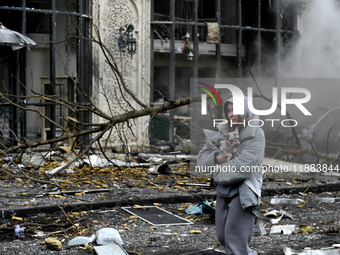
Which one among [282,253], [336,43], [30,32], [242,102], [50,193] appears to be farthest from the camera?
[30,32]

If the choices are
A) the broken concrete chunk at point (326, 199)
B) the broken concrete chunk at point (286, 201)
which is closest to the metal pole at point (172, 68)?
the broken concrete chunk at point (286, 201)

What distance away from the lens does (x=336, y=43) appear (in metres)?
14.6

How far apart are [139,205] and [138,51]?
5.64m

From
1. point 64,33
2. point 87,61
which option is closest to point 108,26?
point 87,61

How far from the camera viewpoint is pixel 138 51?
37.7ft

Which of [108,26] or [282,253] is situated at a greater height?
[108,26]

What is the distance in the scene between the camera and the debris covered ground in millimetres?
4992

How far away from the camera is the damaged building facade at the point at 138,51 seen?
35.9ft

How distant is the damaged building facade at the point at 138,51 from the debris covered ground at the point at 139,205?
1.10 meters

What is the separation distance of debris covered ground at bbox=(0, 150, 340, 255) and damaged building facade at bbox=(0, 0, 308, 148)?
3.60ft

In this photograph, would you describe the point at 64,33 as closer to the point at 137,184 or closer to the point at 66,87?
the point at 66,87

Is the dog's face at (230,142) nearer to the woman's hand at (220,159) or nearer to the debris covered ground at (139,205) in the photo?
the woman's hand at (220,159)

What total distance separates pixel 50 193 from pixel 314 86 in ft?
34.6

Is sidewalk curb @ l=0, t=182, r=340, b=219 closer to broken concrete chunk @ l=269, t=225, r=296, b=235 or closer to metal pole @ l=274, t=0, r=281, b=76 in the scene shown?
broken concrete chunk @ l=269, t=225, r=296, b=235
